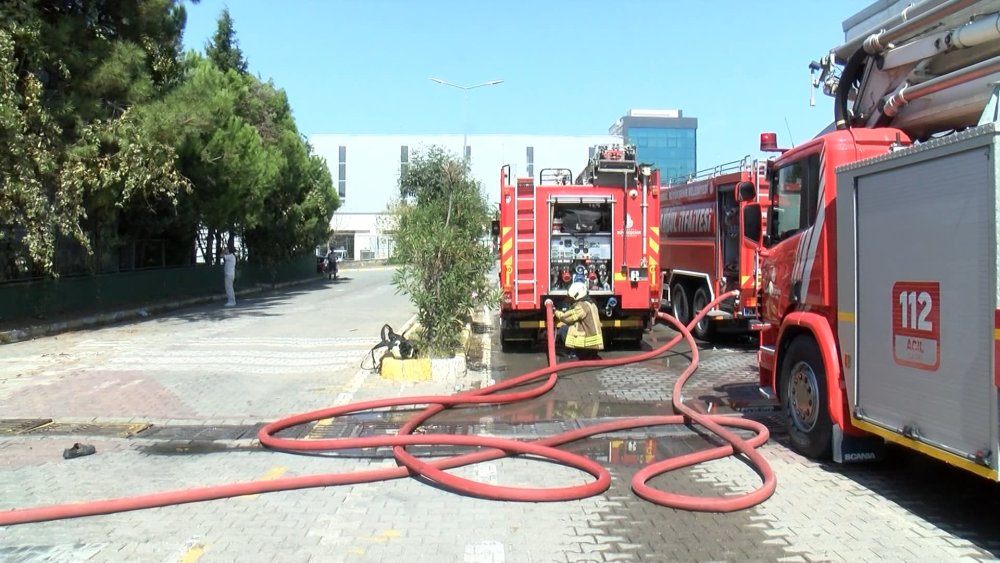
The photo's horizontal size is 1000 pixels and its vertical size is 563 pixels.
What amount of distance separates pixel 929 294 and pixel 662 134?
8201 cm

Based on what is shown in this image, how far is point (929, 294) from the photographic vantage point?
4777 mm

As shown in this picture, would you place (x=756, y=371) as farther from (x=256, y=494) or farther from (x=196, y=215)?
(x=196, y=215)

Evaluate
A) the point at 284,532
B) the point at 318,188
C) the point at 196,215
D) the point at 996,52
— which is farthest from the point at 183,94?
the point at 318,188

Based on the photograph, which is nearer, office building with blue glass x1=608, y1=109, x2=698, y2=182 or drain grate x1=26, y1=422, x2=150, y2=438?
drain grate x1=26, y1=422, x2=150, y2=438

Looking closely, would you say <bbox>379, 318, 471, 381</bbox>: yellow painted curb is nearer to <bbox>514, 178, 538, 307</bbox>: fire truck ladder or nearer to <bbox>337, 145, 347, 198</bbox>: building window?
<bbox>514, 178, 538, 307</bbox>: fire truck ladder

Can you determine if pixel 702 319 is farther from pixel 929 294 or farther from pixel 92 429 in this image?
pixel 92 429

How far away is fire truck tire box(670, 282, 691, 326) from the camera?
1573cm

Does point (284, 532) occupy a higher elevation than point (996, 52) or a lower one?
lower

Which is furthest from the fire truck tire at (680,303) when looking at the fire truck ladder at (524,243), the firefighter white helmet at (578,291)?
the firefighter white helmet at (578,291)

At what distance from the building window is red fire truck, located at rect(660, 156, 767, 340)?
69.4 meters

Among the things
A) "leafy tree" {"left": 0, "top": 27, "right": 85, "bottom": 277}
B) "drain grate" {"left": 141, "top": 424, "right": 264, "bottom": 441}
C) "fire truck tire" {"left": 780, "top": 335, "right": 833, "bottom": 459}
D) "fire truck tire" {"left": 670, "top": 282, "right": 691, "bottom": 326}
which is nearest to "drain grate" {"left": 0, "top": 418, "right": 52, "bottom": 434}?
"drain grate" {"left": 141, "top": 424, "right": 264, "bottom": 441}

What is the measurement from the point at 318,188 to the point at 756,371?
96.6ft

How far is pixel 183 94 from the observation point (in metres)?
17.7

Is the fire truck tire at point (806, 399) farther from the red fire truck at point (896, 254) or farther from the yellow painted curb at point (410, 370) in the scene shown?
the yellow painted curb at point (410, 370)
